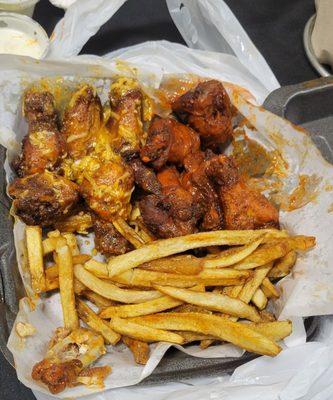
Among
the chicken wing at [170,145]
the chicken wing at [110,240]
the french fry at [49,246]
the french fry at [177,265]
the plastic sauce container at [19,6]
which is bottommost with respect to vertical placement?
the french fry at [177,265]

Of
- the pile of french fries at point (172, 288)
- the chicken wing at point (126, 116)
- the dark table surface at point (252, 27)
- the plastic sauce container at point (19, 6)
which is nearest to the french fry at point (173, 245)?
the pile of french fries at point (172, 288)

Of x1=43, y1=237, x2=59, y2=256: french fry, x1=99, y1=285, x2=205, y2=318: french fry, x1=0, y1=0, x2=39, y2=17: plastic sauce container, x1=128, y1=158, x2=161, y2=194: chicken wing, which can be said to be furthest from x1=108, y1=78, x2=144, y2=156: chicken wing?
x1=0, y1=0, x2=39, y2=17: plastic sauce container

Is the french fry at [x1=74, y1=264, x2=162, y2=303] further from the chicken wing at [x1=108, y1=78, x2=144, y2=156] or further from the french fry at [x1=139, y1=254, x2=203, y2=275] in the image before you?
the chicken wing at [x1=108, y1=78, x2=144, y2=156]

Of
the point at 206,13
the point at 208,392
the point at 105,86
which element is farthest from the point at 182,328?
the point at 206,13

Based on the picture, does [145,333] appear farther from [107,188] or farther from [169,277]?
[107,188]

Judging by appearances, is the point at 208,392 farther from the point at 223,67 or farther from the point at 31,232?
the point at 223,67

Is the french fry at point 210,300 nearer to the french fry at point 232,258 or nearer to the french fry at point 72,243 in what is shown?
the french fry at point 232,258
